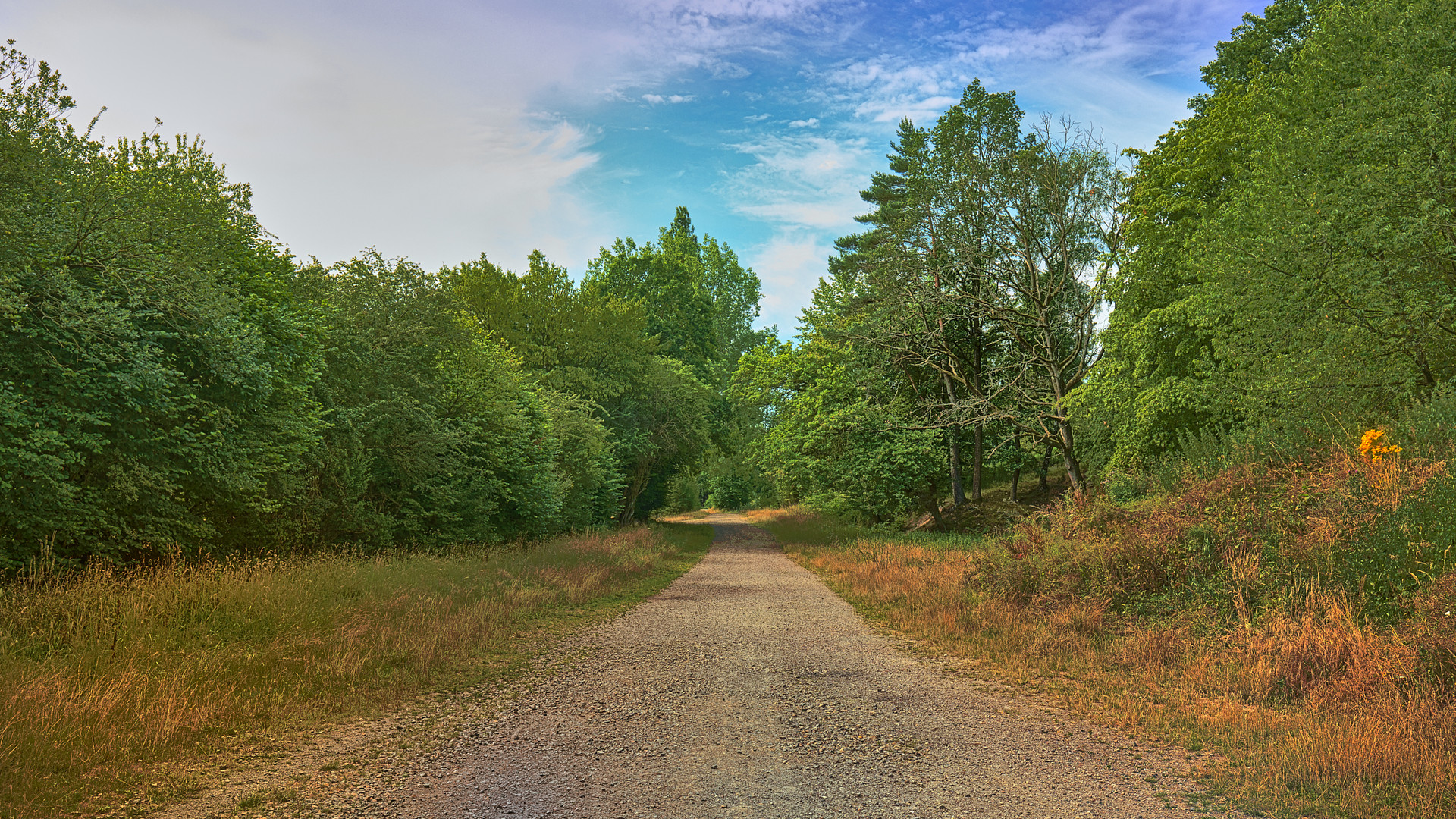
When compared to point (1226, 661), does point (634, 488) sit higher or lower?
higher

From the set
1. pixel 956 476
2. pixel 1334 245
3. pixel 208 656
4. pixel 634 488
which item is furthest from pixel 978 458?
pixel 208 656

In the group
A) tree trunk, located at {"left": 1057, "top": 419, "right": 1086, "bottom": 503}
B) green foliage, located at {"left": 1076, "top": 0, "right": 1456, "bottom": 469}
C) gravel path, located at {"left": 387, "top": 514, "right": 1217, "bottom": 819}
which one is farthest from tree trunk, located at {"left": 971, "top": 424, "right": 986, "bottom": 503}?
gravel path, located at {"left": 387, "top": 514, "right": 1217, "bottom": 819}

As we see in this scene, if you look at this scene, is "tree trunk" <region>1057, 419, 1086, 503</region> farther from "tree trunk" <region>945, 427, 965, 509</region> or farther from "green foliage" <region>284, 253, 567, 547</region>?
"green foliage" <region>284, 253, 567, 547</region>

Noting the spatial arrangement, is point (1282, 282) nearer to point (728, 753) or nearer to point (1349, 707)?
point (1349, 707)

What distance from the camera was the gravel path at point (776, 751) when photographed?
4.30 meters

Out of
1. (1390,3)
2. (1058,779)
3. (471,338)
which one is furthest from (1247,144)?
(471,338)

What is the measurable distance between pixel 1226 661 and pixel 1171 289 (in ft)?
55.9

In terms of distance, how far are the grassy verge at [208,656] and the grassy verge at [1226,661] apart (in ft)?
20.6

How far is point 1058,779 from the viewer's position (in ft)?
15.5

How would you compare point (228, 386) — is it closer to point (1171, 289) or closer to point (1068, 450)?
point (1068, 450)

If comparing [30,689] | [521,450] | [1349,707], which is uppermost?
[521,450]

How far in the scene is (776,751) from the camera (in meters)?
5.29

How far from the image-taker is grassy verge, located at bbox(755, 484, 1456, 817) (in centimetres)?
458

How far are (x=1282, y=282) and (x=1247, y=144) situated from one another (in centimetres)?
765
